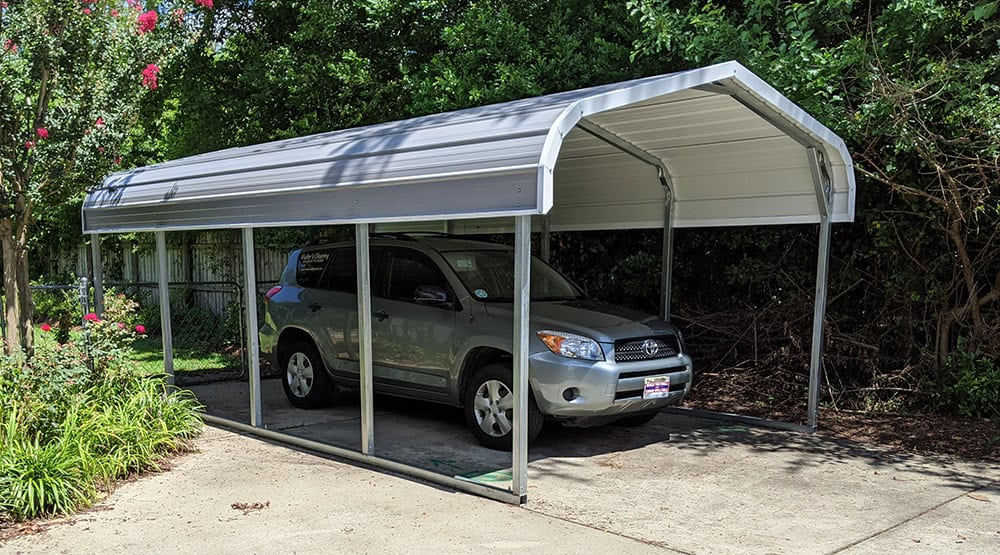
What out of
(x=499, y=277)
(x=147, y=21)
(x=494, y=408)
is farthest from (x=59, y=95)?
(x=494, y=408)

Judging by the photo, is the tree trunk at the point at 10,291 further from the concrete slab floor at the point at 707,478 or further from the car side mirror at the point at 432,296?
the car side mirror at the point at 432,296

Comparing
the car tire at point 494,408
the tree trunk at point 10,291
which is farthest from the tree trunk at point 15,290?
the car tire at point 494,408

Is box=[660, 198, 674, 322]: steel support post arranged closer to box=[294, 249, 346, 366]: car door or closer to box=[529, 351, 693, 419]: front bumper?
box=[529, 351, 693, 419]: front bumper

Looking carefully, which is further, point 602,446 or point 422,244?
point 422,244

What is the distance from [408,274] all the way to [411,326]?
0.55 meters

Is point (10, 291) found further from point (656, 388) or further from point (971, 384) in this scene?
point (971, 384)

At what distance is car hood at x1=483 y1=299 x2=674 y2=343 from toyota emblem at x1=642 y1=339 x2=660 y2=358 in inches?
2.8

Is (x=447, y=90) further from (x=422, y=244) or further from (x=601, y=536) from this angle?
(x=601, y=536)

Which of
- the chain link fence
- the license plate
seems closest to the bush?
the license plate

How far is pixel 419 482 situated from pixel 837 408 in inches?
192

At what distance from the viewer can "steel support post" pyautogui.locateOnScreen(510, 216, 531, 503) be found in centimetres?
531

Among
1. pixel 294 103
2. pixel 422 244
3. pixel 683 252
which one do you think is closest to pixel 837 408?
pixel 683 252

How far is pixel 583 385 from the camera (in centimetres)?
652

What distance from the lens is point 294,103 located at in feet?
38.6
